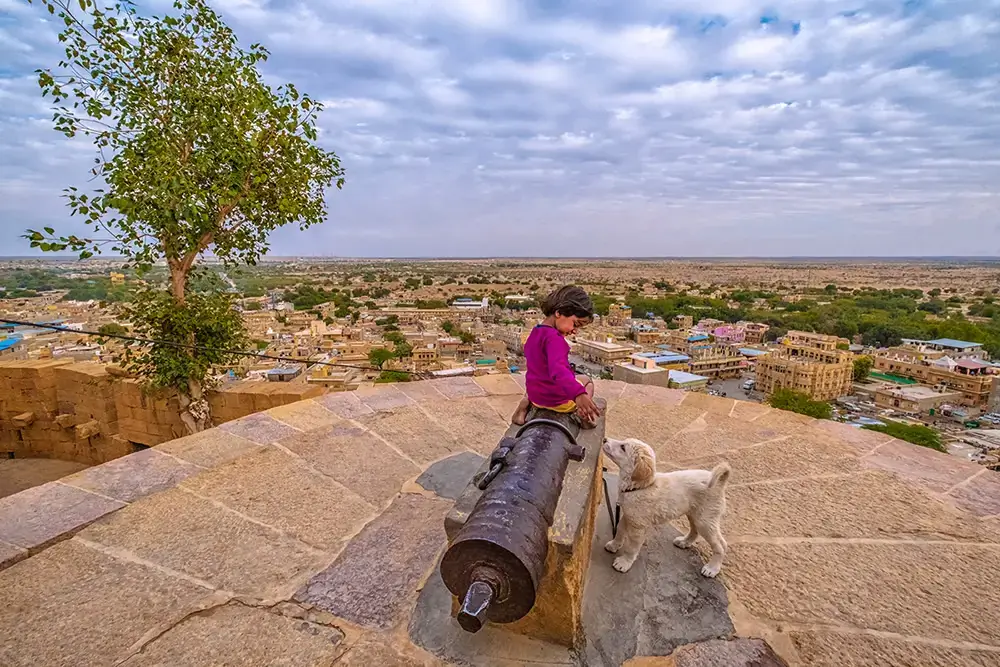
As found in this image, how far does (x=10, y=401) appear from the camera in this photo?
17.4 feet

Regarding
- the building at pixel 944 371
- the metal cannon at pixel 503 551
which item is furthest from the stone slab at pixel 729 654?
the building at pixel 944 371

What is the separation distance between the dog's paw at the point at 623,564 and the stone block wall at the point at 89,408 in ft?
12.3

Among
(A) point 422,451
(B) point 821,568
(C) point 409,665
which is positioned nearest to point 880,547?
(B) point 821,568

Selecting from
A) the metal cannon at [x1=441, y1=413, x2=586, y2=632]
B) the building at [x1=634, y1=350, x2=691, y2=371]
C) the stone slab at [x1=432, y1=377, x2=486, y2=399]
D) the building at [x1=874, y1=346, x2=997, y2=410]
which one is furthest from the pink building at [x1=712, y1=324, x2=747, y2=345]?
the metal cannon at [x1=441, y1=413, x2=586, y2=632]

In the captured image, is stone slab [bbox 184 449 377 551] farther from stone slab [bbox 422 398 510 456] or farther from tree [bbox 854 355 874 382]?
tree [bbox 854 355 874 382]

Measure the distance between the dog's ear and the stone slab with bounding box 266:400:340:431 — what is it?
104 inches

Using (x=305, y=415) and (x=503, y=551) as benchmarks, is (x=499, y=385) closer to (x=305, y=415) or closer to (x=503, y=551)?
(x=305, y=415)

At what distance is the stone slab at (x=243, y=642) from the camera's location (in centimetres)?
156

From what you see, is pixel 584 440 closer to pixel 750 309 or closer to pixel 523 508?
pixel 523 508

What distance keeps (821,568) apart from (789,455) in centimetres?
134

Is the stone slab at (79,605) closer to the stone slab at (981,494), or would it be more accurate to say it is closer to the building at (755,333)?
the stone slab at (981,494)

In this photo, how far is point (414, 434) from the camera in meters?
3.71

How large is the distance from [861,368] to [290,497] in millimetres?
30077

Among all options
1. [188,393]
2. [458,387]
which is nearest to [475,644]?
[458,387]
